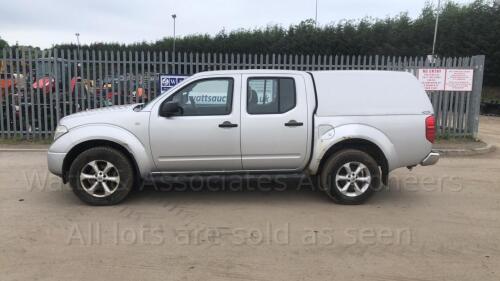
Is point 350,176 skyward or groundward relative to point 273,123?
groundward

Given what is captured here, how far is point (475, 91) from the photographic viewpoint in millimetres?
12586

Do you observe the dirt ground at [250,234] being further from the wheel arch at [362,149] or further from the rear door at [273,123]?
the rear door at [273,123]

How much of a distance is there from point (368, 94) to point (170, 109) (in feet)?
8.69

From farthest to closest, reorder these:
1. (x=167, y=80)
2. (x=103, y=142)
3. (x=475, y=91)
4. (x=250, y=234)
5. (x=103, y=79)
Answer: (x=475, y=91)
(x=103, y=79)
(x=167, y=80)
(x=103, y=142)
(x=250, y=234)

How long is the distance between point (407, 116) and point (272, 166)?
1.92 metres

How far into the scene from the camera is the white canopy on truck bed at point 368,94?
21.3 feet

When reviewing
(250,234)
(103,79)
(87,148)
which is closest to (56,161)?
(87,148)

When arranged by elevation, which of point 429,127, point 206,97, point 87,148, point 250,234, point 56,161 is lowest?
point 250,234

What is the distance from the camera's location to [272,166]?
21.2 feet

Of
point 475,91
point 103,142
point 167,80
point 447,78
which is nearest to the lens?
point 103,142

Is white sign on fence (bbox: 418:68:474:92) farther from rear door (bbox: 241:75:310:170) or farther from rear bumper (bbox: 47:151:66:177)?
rear bumper (bbox: 47:151:66:177)

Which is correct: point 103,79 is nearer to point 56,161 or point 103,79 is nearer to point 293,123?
point 56,161

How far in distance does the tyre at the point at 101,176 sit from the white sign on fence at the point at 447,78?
897 centimetres

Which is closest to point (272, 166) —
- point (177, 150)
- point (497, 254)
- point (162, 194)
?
point (177, 150)
